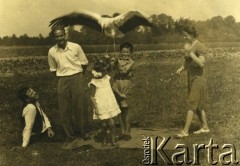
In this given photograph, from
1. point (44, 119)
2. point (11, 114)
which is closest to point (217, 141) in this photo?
point (44, 119)

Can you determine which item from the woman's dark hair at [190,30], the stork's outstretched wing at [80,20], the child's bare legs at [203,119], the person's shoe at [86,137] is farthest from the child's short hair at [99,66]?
the child's bare legs at [203,119]

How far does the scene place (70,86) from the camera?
22.0ft

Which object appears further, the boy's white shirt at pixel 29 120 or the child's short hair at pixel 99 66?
the boy's white shirt at pixel 29 120

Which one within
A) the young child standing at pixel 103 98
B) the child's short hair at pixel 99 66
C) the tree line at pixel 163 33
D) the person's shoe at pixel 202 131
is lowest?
the person's shoe at pixel 202 131

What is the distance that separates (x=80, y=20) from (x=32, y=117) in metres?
1.34

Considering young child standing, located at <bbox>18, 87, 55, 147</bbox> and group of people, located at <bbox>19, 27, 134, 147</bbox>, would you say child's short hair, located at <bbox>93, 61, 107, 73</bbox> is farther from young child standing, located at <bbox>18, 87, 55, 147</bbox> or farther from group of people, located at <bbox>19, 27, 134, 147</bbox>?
young child standing, located at <bbox>18, 87, 55, 147</bbox>

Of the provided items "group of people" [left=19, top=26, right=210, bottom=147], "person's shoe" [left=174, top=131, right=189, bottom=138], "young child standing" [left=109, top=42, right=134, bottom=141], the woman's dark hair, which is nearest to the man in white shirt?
"group of people" [left=19, top=26, right=210, bottom=147]

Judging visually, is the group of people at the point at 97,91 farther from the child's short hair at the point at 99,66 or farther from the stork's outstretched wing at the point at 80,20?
the stork's outstretched wing at the point at 80,20

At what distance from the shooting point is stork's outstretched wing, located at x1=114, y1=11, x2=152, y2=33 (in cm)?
669

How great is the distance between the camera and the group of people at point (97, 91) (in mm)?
6641

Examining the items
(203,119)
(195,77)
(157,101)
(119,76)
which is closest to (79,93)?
(119,76)

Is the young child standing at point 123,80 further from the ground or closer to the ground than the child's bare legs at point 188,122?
further from the ground

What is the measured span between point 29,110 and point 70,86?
0.59m

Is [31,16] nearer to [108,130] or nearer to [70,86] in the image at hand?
[70,86]
